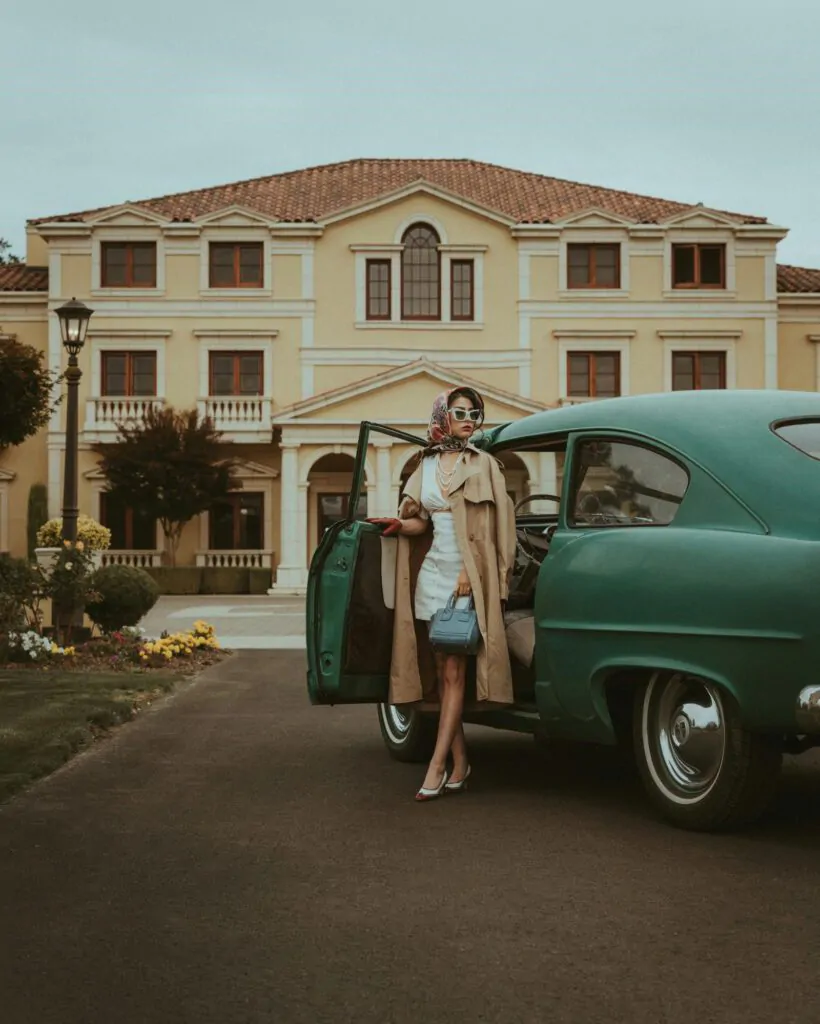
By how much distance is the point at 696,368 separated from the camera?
41.4 metres

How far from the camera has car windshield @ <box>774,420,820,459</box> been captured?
236 inches

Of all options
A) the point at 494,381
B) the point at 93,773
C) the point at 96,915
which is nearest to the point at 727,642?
the point at 96,915

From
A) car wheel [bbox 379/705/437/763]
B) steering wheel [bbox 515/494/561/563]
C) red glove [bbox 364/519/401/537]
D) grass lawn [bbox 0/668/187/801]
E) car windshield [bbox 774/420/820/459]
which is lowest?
grass lawn [bbox 0/668/187/801]

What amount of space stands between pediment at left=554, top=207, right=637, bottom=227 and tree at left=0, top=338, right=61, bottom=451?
25.3 meters

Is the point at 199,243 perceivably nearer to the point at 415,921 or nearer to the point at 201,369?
the point at 201,369

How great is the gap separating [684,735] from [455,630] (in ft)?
4.01

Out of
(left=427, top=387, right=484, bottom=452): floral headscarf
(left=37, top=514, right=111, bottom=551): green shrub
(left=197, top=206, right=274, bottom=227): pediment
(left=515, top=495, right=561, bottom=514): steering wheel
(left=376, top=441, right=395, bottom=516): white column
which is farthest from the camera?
(left=197, top=206, right=274, bottom=227): pediment

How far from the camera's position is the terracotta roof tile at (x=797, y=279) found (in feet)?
138

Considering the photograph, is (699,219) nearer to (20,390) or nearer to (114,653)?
(20,390)

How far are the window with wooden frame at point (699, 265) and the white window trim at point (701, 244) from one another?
0.14m

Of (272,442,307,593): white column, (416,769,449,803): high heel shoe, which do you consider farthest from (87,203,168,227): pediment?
(416,769,449,803): high heel shoe

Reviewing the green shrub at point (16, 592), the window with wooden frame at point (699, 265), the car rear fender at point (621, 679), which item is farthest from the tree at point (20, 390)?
the window with wooden frame at point (699, 265)

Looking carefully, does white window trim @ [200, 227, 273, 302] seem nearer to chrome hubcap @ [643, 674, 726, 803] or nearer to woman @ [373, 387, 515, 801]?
woman @ [373, 387, 515, 801]

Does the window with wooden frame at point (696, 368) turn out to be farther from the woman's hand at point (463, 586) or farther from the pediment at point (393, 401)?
the woman's hand at point (463, 586)
